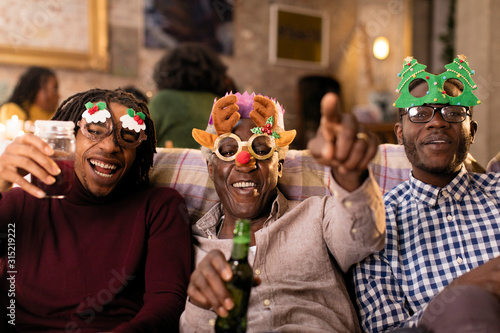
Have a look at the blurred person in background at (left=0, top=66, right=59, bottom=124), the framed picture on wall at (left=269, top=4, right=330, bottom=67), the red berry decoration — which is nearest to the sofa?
the red berry decoration

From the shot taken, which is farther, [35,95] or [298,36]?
[298,36]

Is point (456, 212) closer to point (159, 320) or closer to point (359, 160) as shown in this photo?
point (359, 160)

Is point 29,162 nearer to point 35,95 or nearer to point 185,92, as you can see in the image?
point 185,92

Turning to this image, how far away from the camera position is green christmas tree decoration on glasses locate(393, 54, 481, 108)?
1.83m

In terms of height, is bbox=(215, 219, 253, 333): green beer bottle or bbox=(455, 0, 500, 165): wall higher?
bbox=(455, 0, 500, 165): wall

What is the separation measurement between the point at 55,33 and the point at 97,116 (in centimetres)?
444

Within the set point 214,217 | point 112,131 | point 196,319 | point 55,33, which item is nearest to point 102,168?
point 112,131

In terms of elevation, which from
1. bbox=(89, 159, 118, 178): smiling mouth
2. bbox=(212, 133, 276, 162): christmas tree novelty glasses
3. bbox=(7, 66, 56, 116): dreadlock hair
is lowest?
bbox=(89, 159, 118, 178): smiling mouth

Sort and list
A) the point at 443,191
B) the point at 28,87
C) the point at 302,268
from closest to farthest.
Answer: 1. the point at 302,268
2. the point at 443,191
3. the point at 28,87

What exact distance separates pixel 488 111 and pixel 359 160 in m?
4.00

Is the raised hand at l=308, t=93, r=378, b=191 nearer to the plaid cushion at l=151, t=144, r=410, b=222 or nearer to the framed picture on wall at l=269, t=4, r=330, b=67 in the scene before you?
the plaid cushion at l=151, t=144, r=410, b=222

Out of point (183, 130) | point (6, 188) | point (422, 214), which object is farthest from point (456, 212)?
point (183, 130)

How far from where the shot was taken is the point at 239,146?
1.87 m

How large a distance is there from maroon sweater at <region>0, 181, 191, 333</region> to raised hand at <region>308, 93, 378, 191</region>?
31.7 inches
